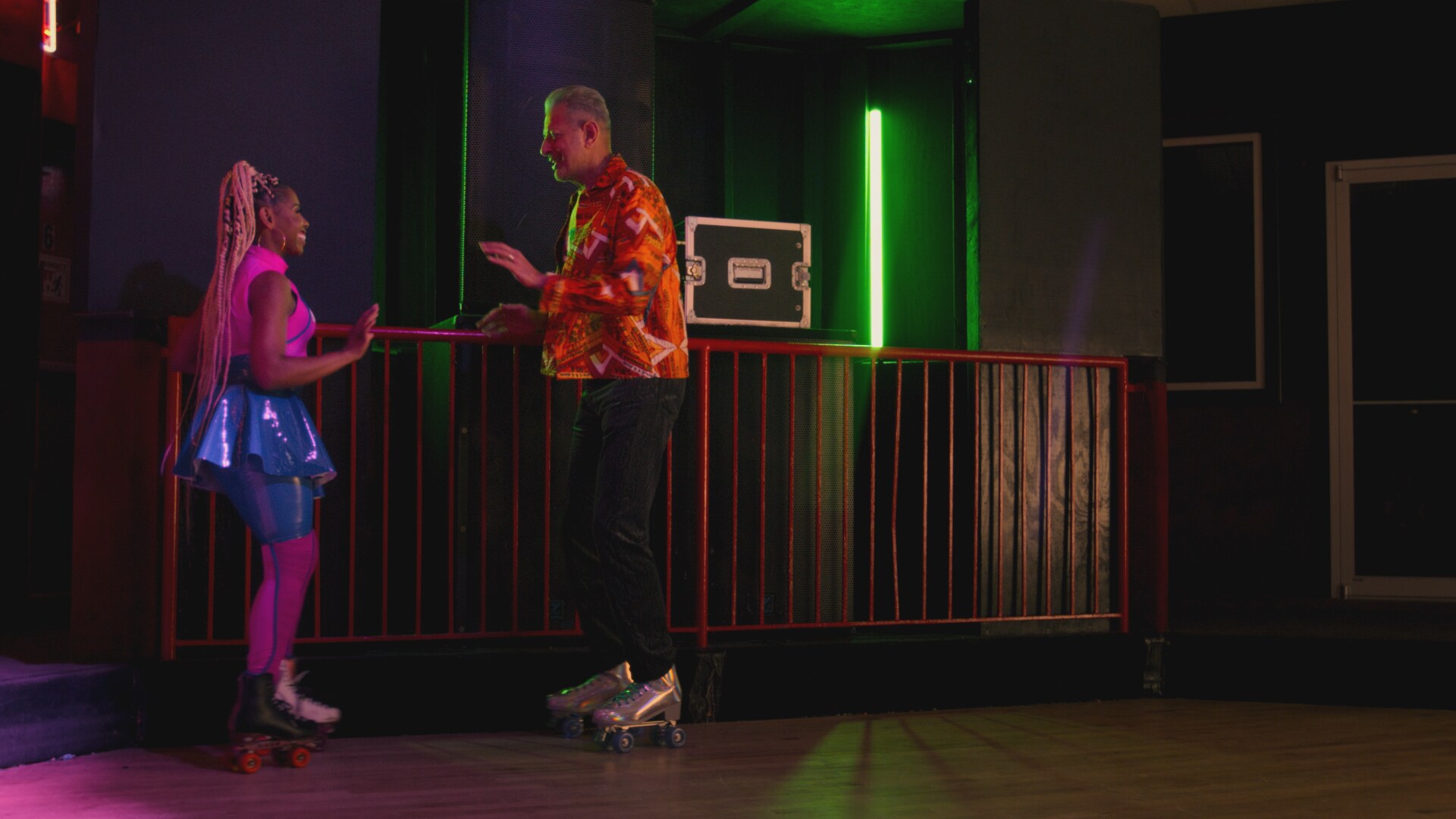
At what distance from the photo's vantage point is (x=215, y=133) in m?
3.94

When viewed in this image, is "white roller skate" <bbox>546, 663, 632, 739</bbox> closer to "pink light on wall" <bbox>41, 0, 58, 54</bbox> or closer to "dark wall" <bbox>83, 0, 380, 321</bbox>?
"dark wall" <bbox>83, 0, 380, 321</bbox>

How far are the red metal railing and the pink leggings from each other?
26.5 inches

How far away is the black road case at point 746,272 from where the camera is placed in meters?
4.72

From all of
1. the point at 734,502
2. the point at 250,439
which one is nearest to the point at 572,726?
the point at 734,502

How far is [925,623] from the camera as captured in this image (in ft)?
14.3

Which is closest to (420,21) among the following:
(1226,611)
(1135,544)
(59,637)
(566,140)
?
(566,140)

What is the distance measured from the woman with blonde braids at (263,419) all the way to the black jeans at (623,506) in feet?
2.15

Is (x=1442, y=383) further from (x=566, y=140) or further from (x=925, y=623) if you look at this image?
(x=566, y=140)

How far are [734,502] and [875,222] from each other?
2.22m

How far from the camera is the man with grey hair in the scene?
3281 mm

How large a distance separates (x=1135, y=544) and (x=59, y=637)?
3.89m

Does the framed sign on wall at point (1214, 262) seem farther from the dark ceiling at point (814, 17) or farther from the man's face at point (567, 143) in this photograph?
the man's face at point (567, 143)

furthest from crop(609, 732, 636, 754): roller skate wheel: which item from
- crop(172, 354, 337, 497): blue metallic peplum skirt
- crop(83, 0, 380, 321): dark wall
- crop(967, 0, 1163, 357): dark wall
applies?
crop(967, 0, 1163, 357): dark wall

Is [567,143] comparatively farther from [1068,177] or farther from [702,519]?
[1068,177]
